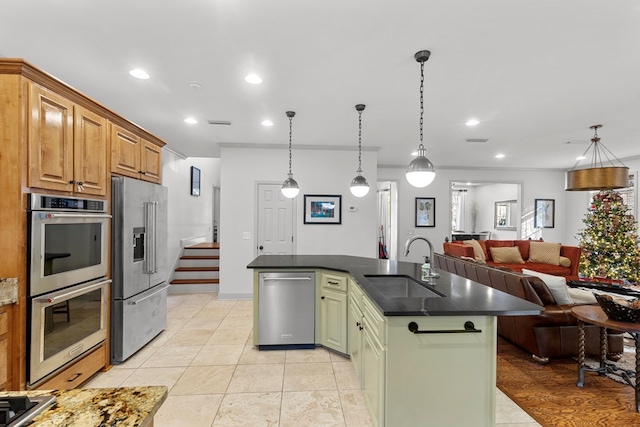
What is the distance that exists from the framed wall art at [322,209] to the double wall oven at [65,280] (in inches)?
125

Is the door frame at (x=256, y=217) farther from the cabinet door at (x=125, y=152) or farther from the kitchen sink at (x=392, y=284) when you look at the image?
the kitchen sink at (x=392, y=284)

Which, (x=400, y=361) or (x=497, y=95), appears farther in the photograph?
(x=497, y=95)

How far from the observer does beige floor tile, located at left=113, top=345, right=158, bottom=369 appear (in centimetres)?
278

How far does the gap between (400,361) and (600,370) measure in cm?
213

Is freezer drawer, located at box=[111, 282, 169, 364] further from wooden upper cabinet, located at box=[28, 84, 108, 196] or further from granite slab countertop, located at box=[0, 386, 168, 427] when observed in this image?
granite slab countertop, located at box=[0, 386, 168, 427]

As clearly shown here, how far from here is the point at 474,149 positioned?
565 cm

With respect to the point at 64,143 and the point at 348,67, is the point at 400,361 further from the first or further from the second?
the point at 64,143

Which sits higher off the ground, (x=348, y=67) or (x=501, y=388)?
(x=348, y=67)

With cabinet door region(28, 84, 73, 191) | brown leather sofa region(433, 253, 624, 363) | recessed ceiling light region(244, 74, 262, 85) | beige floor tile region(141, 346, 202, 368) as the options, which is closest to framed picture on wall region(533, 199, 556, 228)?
brown leather sofa region(433, 253, 624, 363)

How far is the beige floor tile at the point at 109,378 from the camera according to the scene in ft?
8.09

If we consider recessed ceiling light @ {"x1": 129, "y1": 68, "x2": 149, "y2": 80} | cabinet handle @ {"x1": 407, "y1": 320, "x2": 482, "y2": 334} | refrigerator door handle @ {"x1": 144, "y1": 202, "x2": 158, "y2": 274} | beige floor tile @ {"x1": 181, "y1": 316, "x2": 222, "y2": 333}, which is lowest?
beige floor tile @ {"x1": 181, "y1": 316, "x2": 222, "y2": 333}

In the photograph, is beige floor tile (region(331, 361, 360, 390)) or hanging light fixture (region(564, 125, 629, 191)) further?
hanging light fixture (region(564, 125, 629, 191))

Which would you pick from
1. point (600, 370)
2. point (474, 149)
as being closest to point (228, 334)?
point (600, 370)

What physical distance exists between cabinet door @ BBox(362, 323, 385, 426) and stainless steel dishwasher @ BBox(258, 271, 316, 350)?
1.00m
